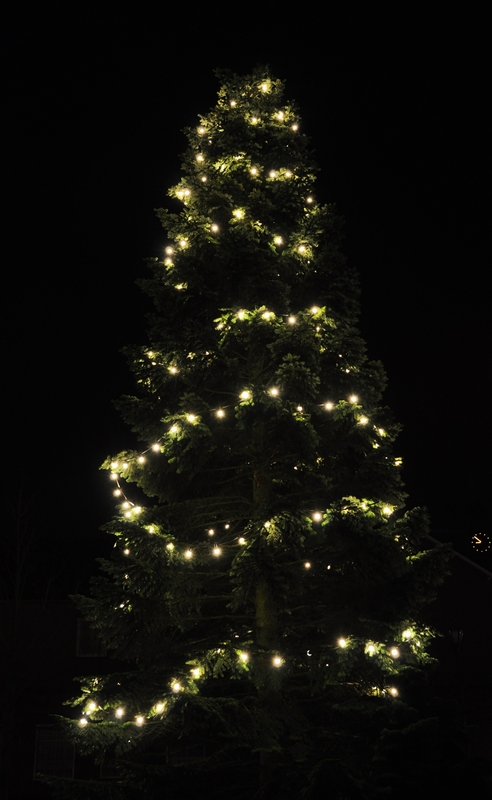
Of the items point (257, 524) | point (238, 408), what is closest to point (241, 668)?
point (257, 524)

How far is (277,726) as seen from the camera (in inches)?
329

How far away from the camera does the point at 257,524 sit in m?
8.95

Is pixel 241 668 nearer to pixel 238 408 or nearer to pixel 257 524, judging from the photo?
pixel 257 524

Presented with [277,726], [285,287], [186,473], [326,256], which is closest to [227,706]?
[277,726]

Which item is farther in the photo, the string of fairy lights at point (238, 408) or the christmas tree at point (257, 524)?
the string of fairy lights at point (238, 408)

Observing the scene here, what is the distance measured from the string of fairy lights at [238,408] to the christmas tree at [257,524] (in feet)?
0.11

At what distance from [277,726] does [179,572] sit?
2205 mm

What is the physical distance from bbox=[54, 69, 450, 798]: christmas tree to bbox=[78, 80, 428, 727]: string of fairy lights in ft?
0.11

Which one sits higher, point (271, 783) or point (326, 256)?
point (326, 256)

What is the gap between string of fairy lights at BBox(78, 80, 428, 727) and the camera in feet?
27.9

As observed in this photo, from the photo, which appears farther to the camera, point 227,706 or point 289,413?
point 289,413

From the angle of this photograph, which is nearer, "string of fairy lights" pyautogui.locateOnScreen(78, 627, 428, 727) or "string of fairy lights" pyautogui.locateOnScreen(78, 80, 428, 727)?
"string of fairy lights" pyautogui.locateOnScreen(78, 627, 428, 727)

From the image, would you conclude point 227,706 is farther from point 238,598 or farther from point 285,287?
point 285,287

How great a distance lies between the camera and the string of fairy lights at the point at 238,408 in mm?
8500
